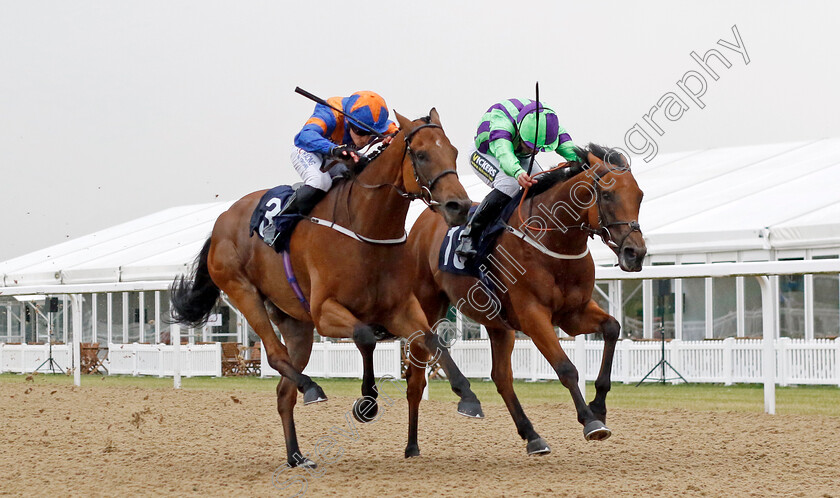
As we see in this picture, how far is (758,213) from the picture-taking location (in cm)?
1491

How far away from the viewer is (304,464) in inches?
241

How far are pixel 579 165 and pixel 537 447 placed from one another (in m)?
1.68

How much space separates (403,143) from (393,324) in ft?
3.26

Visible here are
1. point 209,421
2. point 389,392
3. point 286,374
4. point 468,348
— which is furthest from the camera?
point 468,348

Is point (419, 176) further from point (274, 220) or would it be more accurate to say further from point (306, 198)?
point (274, 220)

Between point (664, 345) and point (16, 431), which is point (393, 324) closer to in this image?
point (16, 431)

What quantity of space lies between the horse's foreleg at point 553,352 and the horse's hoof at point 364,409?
100 centimetres

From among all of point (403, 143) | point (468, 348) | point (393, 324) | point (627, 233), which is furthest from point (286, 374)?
point (468, 348)

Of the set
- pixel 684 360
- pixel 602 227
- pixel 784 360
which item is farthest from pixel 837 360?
pixel 602 227

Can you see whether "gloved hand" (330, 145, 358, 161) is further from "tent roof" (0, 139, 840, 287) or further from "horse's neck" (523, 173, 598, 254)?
"tent roof" (0, 139, 840, 287)

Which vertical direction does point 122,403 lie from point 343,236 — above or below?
below

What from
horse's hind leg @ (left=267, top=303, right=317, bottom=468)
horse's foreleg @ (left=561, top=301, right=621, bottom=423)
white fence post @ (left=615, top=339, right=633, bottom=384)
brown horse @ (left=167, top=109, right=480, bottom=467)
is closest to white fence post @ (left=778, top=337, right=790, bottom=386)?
white fence post @ (left=615, top=339, right=633, bottom=384)

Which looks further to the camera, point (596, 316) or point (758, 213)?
point (758, 213)

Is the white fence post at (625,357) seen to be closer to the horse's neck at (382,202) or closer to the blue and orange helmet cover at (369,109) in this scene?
the blue and orange helmet cover at (369,109)
